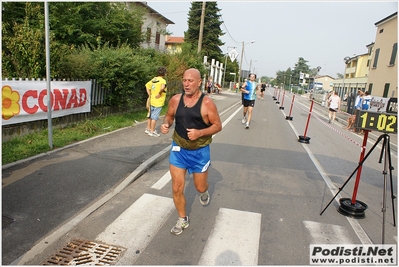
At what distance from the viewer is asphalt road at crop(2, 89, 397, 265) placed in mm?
3371

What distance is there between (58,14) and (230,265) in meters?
12.6

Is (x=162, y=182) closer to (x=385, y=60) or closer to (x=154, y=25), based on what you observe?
(x=154, y=25)

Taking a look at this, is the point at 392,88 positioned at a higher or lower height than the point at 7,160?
higher

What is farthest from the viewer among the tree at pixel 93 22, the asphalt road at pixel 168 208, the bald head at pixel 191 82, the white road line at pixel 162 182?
the tree at pixel 93 22

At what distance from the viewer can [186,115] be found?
3604 millimetres

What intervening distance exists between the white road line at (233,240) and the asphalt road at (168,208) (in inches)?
0.5

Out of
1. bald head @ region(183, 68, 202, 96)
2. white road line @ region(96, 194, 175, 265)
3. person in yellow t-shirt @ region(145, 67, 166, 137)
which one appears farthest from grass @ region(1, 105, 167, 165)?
bald head @ region(183, 68, 202, 96)

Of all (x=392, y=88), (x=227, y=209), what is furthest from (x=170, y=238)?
(x=392, y=88)

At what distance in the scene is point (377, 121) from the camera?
392 centimetres

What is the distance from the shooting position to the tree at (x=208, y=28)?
131 feet

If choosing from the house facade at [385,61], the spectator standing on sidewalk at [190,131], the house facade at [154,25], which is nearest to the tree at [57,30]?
the house facade at [154,25]

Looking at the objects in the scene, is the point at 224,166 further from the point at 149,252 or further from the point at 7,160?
the point at 7,160

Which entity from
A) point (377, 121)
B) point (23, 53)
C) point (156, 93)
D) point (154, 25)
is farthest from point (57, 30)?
point (377, 121)

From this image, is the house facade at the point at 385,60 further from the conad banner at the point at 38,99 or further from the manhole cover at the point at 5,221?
the manhole cover at the point at 5,221
